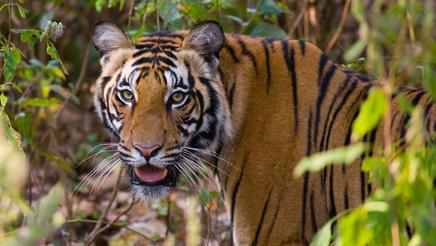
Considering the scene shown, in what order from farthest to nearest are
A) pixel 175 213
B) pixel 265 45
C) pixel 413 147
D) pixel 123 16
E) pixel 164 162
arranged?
pixel 123 16 < pixel 175 213 < pixel 265 45 < pixel 164 162 < pixel 413 147

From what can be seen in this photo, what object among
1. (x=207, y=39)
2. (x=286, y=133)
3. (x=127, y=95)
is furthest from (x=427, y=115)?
(x=127, y=95)

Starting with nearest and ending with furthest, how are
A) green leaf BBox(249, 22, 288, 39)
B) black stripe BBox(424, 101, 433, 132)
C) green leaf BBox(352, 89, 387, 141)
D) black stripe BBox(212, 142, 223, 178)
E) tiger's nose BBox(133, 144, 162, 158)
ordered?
green leaf BBox(352, 89, 387, 141) → black stripe BBox(424, 101, 433, 132) → tiger's nose BBox(133, 144, 162, 158) → black stripe BBox(212, 142, 223, 178) → green leaf BBox(249, 22, 288, 39)

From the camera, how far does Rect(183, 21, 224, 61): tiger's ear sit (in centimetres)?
377

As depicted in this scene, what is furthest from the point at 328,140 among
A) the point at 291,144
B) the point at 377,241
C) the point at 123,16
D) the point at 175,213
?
the point at 123,16

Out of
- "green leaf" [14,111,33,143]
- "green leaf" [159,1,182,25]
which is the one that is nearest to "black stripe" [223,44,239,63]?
"green leaf" [159,1,182,25]

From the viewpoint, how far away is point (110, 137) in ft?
14.3

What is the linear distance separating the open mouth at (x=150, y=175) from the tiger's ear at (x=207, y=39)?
483 millimetres

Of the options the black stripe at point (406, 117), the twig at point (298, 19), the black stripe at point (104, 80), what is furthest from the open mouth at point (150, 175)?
the twig at point (298, 19)

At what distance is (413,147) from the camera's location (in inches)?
86.0

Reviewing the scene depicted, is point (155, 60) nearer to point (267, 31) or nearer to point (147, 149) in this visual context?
point (147, 149)

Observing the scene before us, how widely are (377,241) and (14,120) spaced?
3001 millimetres

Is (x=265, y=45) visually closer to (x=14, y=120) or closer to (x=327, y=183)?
(x=327, y=183)

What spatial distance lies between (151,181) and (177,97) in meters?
0.34

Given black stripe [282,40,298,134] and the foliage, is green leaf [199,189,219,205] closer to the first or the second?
black stripe [282,40,298,134]
